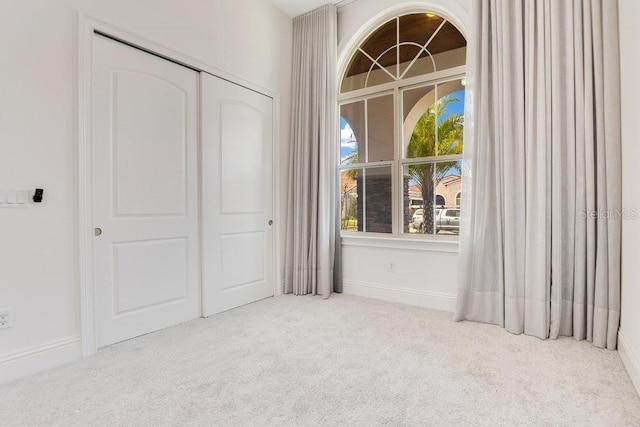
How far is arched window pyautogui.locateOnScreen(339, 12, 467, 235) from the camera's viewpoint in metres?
3.25

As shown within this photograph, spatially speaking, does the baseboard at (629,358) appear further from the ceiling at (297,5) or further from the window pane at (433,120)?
the ceiling at (297,5)

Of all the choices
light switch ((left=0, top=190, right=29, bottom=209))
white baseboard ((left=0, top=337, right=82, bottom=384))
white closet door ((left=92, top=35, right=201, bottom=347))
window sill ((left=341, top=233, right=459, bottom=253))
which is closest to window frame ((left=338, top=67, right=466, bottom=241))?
window sill ((left=341, top=233, right=459, bottom=253))

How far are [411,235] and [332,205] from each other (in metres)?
0.89

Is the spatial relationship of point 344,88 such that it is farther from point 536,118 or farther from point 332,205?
point 536,118

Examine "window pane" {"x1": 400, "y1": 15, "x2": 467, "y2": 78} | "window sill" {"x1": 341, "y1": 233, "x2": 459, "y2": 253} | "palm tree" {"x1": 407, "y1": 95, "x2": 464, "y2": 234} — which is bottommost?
"window sill" {"x1": 341, "y1": 233, "x2": 459, "y2": 253}

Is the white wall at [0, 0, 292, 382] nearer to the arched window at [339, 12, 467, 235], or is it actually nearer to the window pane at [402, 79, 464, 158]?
the arched window at [339, 12, 467, 235]

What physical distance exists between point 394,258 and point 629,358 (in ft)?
6.14

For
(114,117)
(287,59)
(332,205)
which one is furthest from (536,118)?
(114,117)

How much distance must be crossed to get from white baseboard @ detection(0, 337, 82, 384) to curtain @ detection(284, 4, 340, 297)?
6.75ft

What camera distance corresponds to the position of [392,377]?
193 cm

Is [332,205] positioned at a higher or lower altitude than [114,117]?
lower

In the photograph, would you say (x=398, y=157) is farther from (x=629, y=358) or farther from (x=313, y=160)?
(x=629, y=358)

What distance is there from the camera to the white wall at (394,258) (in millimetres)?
3162

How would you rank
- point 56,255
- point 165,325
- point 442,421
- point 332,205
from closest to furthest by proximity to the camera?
point 442,421 < point 56,255 < point 165,325 < point 332,205
